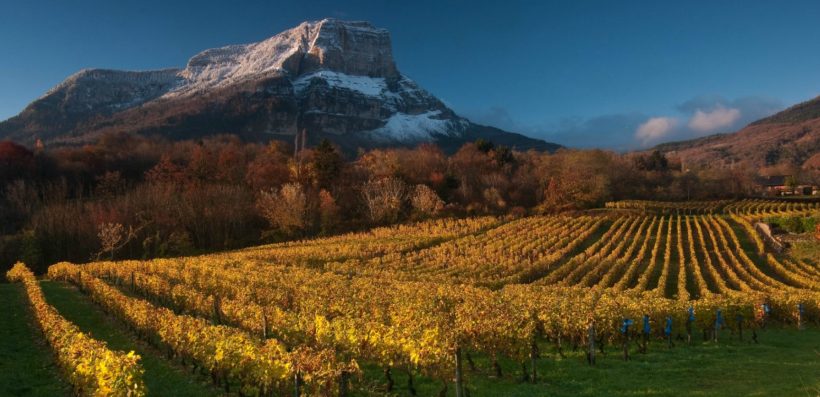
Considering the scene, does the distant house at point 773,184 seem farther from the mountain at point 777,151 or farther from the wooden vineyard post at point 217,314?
the wooden vineyard post at point 217,314

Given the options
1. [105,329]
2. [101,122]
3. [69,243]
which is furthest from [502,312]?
[101,122]

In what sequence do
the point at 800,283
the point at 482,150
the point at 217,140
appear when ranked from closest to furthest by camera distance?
the point at 800,283, the point at 482,150, the point at 217,140

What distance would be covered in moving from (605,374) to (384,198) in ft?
182

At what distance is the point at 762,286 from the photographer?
3077cm

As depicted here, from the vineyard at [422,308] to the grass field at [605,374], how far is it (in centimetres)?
35

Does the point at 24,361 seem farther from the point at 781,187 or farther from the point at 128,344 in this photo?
the point at 781,187

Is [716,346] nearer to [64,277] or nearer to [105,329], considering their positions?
[105,329]

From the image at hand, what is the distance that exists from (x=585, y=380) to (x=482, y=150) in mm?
87661

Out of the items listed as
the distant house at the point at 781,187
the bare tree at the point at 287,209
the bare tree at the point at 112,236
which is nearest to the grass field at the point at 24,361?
the bare tree at the point at 112,236

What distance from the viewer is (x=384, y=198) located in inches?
2665

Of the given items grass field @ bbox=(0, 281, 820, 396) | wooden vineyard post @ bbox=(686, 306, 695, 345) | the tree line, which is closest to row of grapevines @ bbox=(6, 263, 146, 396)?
grass field @ bbox=(0, 281, 820, 396)

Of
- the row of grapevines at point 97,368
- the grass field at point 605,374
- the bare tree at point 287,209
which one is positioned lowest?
the grass field at point 605,374

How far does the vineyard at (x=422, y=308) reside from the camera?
36.3 feet

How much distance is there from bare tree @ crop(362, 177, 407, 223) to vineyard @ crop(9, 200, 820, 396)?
15476mm
